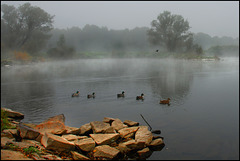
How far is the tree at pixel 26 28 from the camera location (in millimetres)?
62562

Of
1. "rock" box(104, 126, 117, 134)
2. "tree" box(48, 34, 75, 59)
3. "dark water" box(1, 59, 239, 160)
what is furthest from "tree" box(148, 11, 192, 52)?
"rock" box(104, 126, 117, 134)

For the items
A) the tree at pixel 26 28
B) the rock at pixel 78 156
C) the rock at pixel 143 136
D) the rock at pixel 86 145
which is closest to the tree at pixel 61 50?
the tree at pixel 26 28

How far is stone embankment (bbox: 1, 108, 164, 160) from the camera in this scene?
39.8 feet

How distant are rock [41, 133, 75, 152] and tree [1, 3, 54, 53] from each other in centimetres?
5264

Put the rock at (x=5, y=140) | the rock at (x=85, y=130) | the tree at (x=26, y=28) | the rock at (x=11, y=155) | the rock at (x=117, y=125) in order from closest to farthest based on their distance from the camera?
the rock at (x=11, y=155) < the rock at (x=5, y=140) < the rock at (x=85, y=130) < the rock at (x=117, y=125) < the tree at (x=26, y=28)

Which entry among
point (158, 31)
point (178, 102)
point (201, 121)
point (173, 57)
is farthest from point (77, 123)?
point (158, 31)

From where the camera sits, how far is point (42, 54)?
86.4 meters

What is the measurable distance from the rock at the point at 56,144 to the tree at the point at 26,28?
52639 millimetres

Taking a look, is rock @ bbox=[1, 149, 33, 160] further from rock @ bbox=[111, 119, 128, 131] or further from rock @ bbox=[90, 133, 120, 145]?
rock @ bbox=[111, 119, 128, 131]

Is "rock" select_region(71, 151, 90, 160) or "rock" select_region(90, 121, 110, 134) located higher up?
"rock" select_region(90, 121, 110, 134)

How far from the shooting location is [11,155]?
10.3 metres

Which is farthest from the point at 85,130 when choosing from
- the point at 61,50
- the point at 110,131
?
the point at 61,50

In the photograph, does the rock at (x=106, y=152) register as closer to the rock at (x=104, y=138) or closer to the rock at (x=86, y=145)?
the rock at (x=86, y=145)

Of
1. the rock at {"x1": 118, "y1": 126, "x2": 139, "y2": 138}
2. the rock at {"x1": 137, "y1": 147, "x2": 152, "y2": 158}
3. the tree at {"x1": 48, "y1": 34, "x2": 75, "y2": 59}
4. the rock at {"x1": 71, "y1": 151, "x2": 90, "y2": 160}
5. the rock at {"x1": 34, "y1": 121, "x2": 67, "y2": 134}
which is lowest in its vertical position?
the rock at {"x1": 137, "y1": 147, "x2": 152, "y2": 158}
